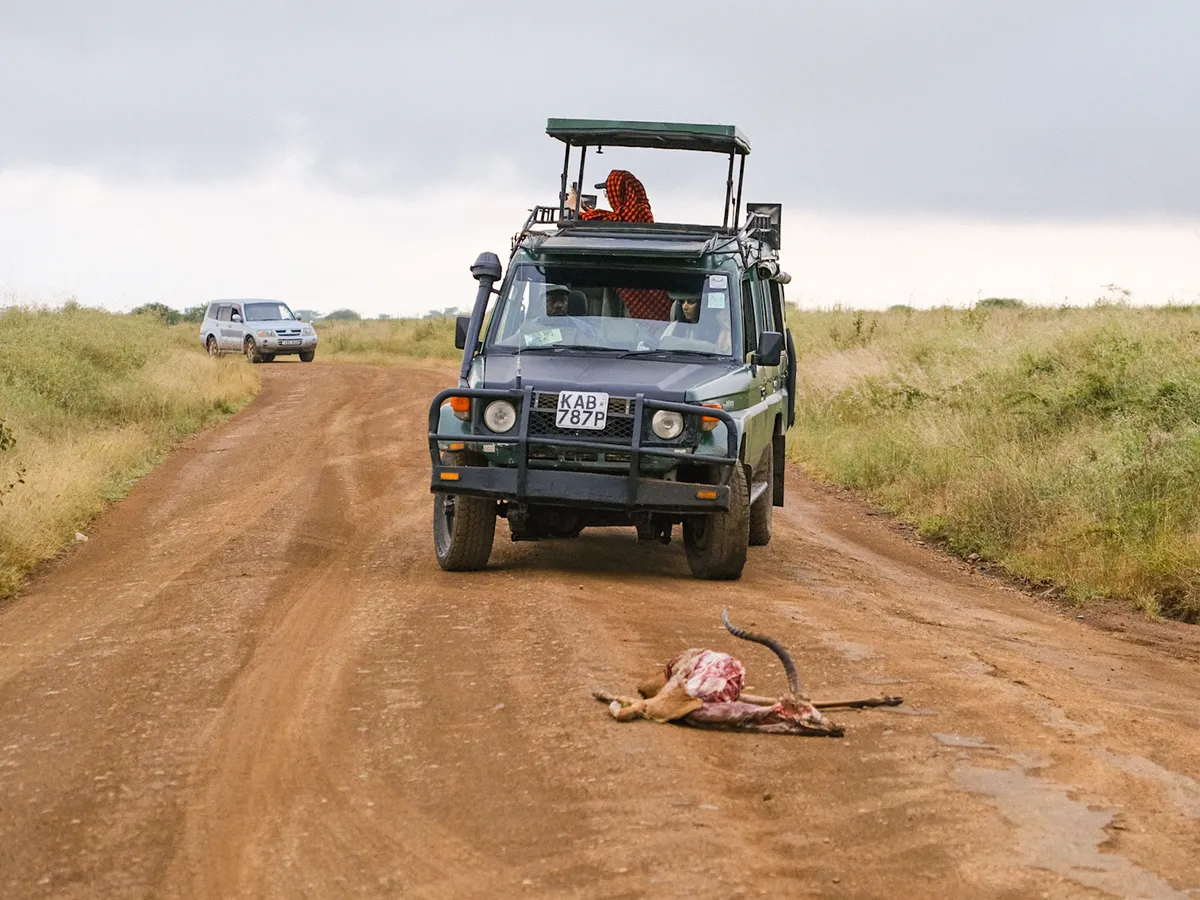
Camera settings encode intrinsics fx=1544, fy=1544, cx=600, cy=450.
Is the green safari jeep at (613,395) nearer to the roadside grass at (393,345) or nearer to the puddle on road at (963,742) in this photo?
the puddle on road at (963,742)

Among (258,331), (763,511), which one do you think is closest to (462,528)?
(763,511)

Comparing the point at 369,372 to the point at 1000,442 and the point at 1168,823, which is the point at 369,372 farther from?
the point at 1168,823

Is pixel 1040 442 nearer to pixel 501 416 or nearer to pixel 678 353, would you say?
pixel 678 353

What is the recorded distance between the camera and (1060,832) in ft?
16.0

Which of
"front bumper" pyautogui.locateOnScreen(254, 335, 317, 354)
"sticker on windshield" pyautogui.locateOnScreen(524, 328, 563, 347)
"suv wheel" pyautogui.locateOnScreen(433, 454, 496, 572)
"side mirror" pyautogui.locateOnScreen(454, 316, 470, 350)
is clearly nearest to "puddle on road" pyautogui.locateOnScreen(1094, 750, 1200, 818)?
"suv wheel" pyautogui.locateOnScreen(433, 454, 496, 572)

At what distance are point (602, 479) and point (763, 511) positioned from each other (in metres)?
2.86

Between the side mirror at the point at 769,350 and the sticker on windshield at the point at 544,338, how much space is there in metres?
1.32

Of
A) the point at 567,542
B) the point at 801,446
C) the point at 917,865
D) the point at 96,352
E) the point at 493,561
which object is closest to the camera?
the point at 917,865

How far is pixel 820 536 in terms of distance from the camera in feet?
43.3

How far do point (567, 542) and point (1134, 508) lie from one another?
4193mm

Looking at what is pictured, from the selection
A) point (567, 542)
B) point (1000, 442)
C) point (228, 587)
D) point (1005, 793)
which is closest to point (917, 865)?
point (1005, 793)

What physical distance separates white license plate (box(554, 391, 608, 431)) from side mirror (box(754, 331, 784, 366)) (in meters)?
1.28

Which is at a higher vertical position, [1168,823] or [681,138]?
[681,138]

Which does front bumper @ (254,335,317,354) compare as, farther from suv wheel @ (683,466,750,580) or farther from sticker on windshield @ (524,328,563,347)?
suv wheel @ (683,466,750,580)
